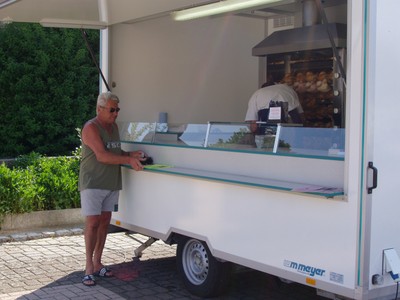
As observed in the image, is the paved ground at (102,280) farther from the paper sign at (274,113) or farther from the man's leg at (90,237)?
the paper sign at (274,113)

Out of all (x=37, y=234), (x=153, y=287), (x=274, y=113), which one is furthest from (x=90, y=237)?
(x=274, y=113)

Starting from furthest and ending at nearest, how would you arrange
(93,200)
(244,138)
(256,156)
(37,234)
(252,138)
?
(37,234) → (93,200) → (244,138) → (252,138) → (256,156)

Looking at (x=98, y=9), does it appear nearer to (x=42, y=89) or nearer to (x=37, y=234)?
(x=37, y=234)

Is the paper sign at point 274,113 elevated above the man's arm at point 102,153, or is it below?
above

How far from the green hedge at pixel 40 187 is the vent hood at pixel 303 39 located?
10.5ft

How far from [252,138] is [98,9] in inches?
122

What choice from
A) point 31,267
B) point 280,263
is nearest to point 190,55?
point 31,267

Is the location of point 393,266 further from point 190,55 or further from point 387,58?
point 190,55

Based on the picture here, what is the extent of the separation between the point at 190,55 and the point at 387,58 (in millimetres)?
4147

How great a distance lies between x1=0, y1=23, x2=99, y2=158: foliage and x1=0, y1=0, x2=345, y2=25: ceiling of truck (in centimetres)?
475

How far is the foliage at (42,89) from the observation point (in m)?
12.0

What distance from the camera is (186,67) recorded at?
7555 millimetres

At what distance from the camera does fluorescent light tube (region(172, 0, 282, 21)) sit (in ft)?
19.9

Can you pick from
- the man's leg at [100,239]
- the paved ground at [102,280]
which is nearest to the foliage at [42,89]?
the paved ground at [102,280]
